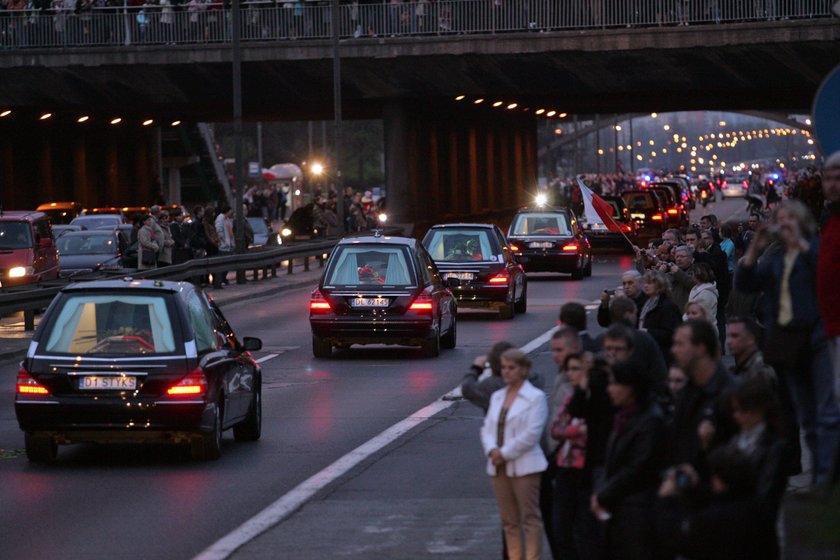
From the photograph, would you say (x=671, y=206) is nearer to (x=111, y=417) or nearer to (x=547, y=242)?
(x=547, y=242)

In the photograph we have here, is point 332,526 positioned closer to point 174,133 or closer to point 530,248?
point 530,248

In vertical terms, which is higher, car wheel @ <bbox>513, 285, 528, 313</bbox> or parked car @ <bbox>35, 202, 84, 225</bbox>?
parked car @ <bbox>35, 202, 84, 225</bbox>

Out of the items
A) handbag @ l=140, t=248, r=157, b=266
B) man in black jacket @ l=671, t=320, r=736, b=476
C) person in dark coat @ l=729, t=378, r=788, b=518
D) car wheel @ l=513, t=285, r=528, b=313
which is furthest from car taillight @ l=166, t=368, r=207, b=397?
handbag @ l=140, t=248, r=157, b=266

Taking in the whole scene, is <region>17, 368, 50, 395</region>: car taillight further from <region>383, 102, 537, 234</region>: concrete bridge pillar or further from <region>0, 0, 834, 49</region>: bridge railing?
<region>383, 102, 537, 234</region>: concrete bridge pillar

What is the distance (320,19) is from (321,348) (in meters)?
29.9

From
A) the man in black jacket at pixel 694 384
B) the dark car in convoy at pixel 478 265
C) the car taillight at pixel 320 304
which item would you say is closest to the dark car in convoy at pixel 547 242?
the dark car in convoy at pixel 478 265

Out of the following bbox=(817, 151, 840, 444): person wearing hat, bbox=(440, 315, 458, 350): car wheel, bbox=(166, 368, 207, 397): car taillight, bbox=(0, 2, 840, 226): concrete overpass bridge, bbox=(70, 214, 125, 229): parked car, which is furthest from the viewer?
bbox=(0, 2, 840, 226): concrete overpass bridge

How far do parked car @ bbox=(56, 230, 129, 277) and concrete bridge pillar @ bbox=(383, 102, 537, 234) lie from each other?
68.4ft

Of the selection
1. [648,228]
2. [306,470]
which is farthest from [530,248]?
[306,470]

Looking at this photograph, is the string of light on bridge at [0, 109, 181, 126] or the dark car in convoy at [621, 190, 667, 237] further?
the dark car in convoy at [621, 190, 667, 237]

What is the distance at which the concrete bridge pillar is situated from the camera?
59.2 metres

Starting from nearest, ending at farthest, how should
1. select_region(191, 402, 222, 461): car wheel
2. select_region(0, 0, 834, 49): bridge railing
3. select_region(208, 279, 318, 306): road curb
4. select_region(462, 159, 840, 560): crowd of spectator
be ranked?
select_region(462, 159, 840, 560): crowd of spectator
select_region(191, 402, 222, 461): car wheel
select_region(208, 279, 318, 306): road curb
select_region(0, 0, 834, 49): bridge railing

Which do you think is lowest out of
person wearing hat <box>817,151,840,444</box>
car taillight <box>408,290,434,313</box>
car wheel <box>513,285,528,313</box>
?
car wheel <box>513,285,528,313</box>

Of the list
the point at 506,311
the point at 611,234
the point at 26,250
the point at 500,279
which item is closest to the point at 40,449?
the point at 500,279
